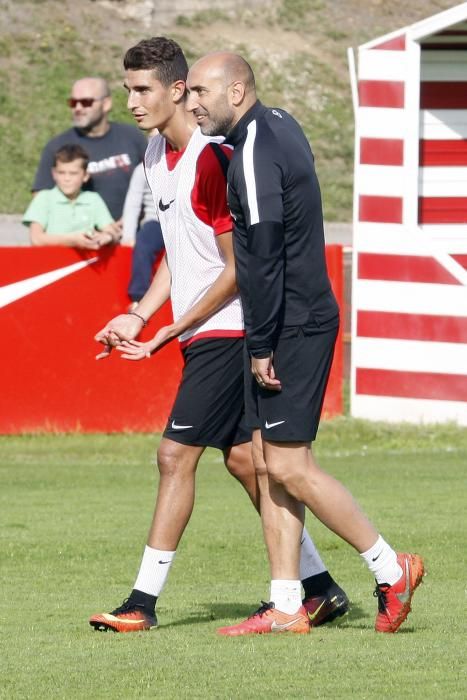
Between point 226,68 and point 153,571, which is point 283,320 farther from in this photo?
point 153,571

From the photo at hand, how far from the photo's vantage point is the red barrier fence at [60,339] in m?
13.2

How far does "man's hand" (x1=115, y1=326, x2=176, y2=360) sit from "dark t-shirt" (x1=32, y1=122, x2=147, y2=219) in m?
7.09

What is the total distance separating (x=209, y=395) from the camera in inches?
265

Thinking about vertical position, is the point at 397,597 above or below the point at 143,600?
above

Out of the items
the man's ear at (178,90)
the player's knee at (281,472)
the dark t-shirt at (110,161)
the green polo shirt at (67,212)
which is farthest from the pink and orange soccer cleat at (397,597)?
the dark t-shirt at (110,161)

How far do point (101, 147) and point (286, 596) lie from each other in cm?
809

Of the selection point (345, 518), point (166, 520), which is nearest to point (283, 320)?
point (345, 518)

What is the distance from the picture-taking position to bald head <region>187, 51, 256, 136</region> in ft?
20.5

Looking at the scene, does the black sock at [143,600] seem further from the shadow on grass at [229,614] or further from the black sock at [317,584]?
the black sock at [317,584]

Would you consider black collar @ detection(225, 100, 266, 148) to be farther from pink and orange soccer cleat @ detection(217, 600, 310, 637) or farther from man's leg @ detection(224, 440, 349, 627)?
pink and orange soccer cleat @ detection(217, 600, 310, 637)

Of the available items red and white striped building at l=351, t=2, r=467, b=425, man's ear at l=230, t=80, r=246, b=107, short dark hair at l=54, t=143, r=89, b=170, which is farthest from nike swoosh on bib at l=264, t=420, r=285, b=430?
red and white striped building at l=351, t=2, r=467, b=425

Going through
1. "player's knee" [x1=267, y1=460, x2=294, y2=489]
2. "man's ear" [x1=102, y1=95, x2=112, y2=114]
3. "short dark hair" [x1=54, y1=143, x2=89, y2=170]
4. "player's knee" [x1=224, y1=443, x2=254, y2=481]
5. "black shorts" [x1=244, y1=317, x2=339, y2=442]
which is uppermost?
"man's ear" [x1=102, y1=95, x2=112, y2=114]

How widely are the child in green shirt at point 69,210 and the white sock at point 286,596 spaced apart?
7.00 metres

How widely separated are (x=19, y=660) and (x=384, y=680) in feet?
4.37
